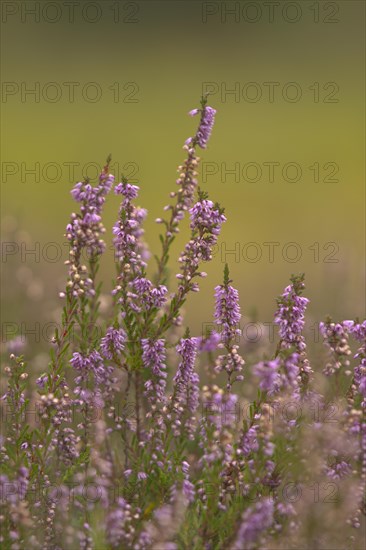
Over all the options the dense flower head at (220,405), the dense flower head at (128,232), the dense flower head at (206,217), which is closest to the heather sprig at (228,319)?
the dense flower head at (206,217)

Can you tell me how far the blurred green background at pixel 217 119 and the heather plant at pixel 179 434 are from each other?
766cm

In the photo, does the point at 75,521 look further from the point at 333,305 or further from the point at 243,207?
the point at 243,207

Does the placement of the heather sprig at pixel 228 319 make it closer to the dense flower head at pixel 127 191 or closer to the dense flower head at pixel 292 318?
the dense flower head at pixel 292 318

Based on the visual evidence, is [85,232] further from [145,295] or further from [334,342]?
[334,342]

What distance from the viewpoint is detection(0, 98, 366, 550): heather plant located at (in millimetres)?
3295

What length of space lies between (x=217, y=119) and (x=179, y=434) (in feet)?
87.0

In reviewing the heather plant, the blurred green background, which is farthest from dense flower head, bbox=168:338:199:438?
the blurred green background

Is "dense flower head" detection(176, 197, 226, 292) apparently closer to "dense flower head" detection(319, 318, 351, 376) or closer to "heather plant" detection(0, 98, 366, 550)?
"heather plant" detection(0, 98, 366, 550)

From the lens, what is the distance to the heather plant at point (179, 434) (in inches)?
130

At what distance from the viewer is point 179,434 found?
3982 mm

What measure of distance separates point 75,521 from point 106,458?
0.36 m

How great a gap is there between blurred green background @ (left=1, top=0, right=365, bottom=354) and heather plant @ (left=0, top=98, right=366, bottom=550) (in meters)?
7.66

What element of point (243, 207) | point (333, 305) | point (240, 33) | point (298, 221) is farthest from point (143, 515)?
point (240, 33)

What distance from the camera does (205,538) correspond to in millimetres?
3527
